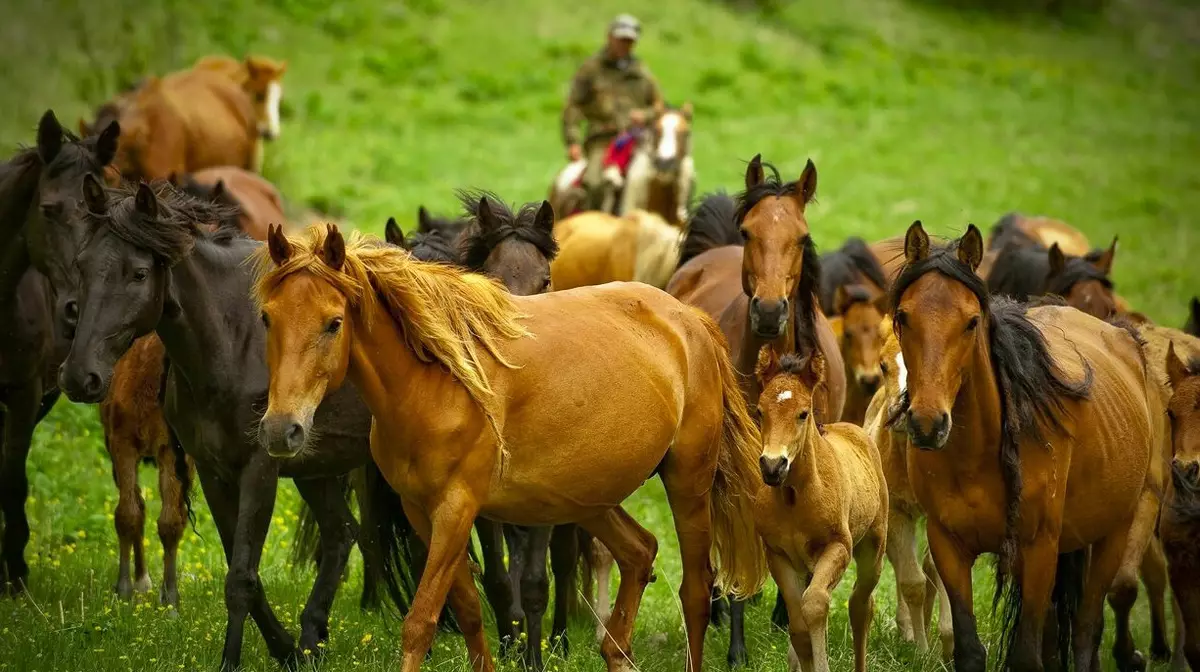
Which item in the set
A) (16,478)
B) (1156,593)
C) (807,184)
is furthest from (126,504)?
(1156,593)

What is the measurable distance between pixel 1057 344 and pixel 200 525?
5.68 m

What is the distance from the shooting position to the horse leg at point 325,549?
7238 millimetres

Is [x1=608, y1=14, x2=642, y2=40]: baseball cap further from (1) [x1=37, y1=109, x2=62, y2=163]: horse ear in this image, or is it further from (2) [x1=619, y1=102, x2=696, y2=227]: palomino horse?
(1) [x1=37, y1=109, x2=62, y2=163]: horse ear

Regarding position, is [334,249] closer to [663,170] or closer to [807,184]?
[807,184]

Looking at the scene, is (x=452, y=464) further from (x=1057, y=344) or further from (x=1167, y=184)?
(x=1167, y=184)

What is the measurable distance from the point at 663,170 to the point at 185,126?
4.99 metres

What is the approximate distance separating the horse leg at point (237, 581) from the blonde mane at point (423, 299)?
4.06ft

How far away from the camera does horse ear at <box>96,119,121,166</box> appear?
7633mm

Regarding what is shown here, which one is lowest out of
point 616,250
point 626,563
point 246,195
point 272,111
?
point 272,111

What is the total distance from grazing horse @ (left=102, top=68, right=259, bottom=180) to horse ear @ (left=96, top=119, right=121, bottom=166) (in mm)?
6432

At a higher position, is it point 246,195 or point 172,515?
point 246,195

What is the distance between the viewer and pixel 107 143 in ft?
25.2

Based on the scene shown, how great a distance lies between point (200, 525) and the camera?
10078 millimetres

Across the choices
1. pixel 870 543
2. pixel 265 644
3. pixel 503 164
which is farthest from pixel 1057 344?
pixel 503 164
